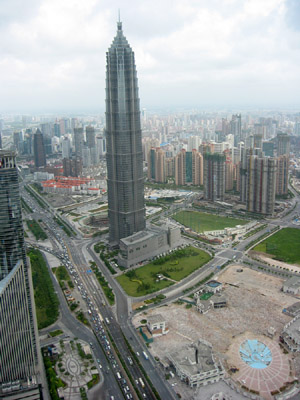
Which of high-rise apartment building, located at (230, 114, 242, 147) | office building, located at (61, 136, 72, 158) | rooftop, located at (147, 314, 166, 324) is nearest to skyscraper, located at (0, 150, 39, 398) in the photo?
rooftop, located at (147, 314, 166, 324)

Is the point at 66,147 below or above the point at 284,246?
above

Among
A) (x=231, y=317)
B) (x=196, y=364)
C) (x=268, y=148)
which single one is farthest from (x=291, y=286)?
(x=268, y=148)

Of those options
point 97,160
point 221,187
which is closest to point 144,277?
point 221,187

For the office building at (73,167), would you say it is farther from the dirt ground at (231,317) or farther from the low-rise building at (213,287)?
the low-rise building at (213,287)

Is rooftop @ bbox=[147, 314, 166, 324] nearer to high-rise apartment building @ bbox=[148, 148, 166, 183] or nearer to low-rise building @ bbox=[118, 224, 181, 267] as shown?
low-rise building @ bbox=[118, 224, 181, 267]

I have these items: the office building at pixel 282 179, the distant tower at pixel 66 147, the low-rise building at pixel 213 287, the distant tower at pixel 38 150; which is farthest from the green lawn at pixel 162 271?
the distant tower at pixel 66 147

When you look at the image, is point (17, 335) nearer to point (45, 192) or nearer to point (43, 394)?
point (43, 394)

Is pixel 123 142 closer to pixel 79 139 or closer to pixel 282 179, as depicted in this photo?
pixel 282 179
